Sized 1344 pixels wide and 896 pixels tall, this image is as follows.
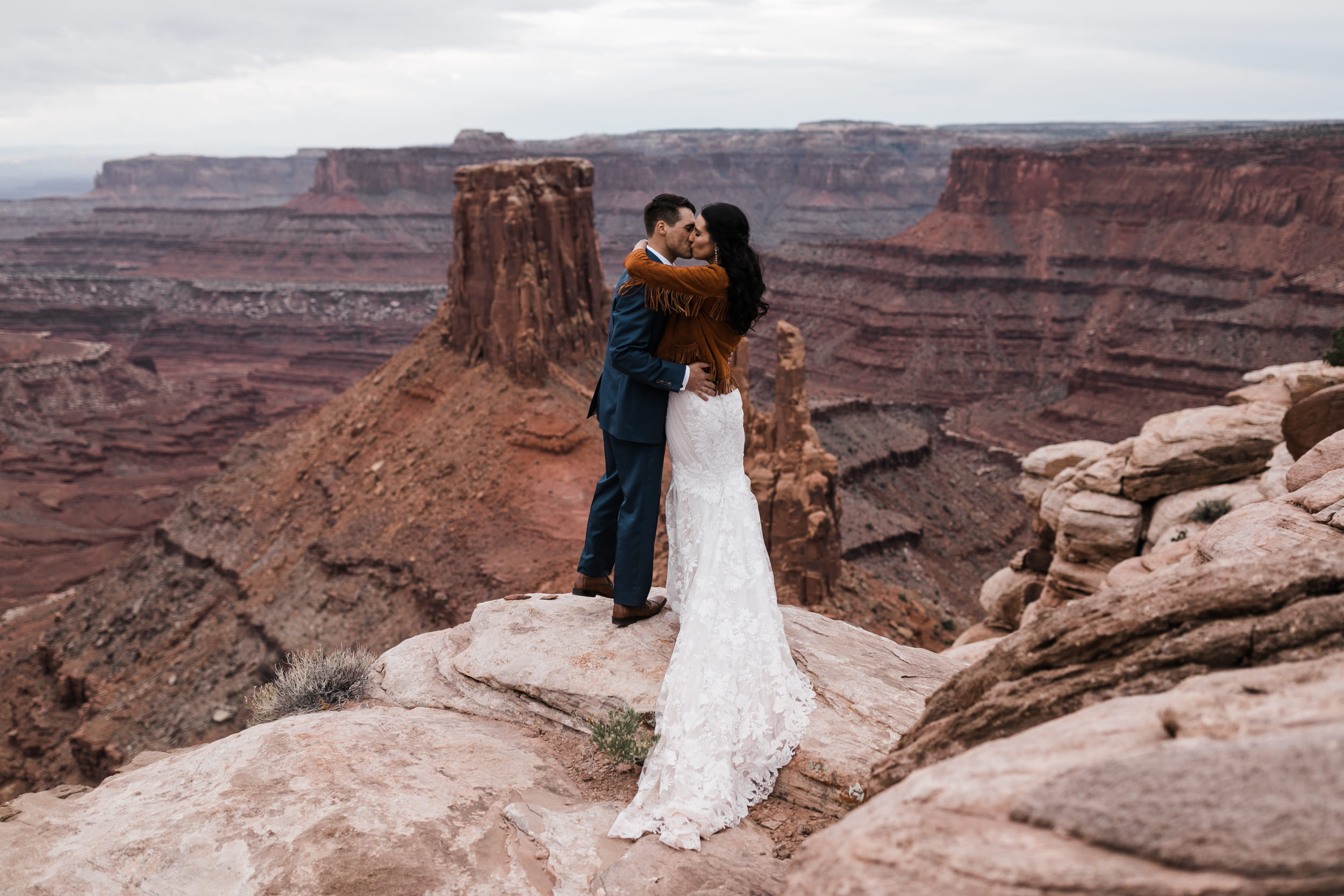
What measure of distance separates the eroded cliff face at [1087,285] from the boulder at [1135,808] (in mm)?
66755

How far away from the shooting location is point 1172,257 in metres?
84.7

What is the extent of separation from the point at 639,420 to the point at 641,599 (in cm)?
142

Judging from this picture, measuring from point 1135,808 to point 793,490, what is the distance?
65.3 feet

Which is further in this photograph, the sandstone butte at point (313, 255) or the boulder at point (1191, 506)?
the sandstone butte at point (313, 255)

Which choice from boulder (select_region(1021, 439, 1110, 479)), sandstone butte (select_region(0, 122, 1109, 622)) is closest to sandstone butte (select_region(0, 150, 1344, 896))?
boulder (select_region(1021, 439, 1110, 479))

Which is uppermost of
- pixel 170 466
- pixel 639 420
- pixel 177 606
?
pixel 639 420

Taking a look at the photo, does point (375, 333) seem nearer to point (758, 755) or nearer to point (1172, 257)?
point (1172, 257)

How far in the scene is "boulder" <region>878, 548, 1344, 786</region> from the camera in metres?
3.65

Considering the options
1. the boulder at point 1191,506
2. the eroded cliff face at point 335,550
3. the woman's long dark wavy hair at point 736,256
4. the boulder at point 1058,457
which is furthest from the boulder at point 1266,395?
the eroded cliff face at point 335,550

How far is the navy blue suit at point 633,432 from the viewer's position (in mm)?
6371

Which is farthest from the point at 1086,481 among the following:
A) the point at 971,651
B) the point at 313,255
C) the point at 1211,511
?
the point at 313,255

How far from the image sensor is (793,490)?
73.9 ft

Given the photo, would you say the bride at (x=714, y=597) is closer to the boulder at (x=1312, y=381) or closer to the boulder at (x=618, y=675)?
the boulder at (x=618, y=675)

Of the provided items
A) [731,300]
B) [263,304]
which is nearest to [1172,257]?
[731,300]
